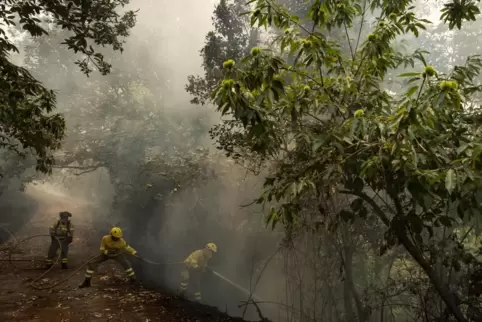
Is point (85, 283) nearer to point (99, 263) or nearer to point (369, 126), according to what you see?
point (99, 263)

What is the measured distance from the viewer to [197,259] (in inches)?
359

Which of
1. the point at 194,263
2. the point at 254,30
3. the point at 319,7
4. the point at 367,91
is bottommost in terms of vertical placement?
the point at 194,263

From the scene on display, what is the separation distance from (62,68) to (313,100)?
26369 millimetres

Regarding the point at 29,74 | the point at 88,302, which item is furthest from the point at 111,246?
the point at 29,74

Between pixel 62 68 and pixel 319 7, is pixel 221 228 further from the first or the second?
pixel 62 68

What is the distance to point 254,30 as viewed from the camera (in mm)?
10844

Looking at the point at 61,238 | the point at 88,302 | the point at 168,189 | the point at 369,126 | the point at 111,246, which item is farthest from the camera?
the point at 168,189

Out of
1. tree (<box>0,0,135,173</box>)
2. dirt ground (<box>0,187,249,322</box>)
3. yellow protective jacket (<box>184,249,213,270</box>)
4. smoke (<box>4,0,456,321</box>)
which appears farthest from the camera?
smoke (<box>4,0,456,321</box>)

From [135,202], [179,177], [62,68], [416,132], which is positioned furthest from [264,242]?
[62,68]

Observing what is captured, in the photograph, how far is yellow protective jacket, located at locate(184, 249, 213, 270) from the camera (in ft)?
29.5

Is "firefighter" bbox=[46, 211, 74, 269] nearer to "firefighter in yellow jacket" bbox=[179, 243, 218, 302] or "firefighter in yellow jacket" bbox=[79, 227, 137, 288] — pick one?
"firefighter in yellow jacket" bbox=[79, 227, 137, 288]

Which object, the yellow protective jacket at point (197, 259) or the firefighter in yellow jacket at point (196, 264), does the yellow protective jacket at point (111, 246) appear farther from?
the yellow protective jacket at point (197, 259)

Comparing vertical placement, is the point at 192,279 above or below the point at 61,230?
below

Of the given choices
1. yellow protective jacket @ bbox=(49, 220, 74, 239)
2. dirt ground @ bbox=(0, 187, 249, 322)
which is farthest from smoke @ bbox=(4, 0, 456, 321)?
yellow protective jacket @ bbox=(49, 220, 74, 239)
